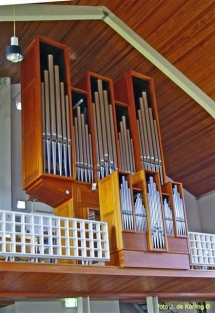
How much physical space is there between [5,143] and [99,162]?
269cm

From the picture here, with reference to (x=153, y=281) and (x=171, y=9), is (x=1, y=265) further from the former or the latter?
(x=171, y=9)

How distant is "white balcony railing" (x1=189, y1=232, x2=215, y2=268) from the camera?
916cm

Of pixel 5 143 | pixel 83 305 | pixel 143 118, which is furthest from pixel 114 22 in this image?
pixel 83 305

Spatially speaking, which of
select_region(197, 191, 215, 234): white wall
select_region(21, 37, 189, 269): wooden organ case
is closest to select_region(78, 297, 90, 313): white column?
select_region(21, 37, 189, 269): wooden organ case

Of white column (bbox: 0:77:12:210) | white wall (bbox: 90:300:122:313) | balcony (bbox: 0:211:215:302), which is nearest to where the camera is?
balcony (bbox: 0:211:215:302)

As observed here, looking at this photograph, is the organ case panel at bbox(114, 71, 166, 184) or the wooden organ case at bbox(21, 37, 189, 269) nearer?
the wooden organ case at bbox(21, 37, 189, 269)

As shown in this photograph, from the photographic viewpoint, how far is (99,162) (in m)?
9.00

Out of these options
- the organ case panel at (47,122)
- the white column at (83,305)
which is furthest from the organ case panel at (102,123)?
the white column at (83,305)

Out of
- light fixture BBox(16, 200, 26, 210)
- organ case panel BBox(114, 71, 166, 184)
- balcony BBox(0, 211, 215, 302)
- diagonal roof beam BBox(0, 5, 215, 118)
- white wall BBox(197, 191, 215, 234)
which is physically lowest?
balcony BBox(0, 211, 215, 302)

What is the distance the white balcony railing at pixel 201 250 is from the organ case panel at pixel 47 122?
279 centimetres

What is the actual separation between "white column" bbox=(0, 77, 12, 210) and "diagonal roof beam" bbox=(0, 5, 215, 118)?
2327 millimetres

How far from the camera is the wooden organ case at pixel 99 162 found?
8.16m

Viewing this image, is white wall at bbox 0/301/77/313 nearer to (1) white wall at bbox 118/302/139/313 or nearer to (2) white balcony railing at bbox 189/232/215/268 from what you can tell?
(1) white wall at bbox 118/302/139/313

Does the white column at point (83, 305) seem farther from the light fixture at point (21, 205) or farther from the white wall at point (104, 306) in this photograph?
the light fixture at point (21, 205)
